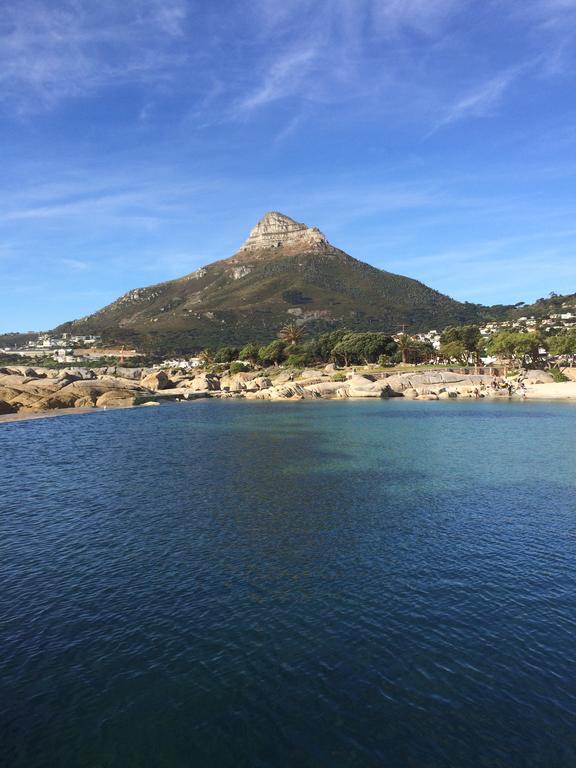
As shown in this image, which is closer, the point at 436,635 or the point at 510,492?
the point at 436,635

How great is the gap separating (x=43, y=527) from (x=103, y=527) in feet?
10.7

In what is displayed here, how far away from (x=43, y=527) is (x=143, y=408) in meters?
75.8

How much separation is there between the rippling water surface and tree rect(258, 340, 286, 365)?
4557 inches

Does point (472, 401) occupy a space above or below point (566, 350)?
below

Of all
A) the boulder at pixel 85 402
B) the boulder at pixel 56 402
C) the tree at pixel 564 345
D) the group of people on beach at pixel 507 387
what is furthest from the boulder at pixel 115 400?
the tree at pixel 564 345

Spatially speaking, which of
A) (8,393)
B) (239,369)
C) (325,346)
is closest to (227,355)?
(239,369)

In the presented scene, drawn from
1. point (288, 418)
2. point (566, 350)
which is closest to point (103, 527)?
point (288, 418)

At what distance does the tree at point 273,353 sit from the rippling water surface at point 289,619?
11576 cm

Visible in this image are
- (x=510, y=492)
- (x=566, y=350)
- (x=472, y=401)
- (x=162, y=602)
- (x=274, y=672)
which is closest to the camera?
(x=274, y=672)

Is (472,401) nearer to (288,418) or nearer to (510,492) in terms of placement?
(288,418)

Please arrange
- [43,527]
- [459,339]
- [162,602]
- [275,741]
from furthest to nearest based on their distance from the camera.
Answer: [459,339]
[43,527]
[162,602]
[275,741]

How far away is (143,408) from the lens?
336ft

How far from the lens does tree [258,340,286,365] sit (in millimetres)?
156125

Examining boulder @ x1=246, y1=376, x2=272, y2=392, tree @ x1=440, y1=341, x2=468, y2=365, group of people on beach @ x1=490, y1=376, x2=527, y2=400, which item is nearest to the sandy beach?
group of people on beach @ x1=490, y1=376, x2=527, y2=400
